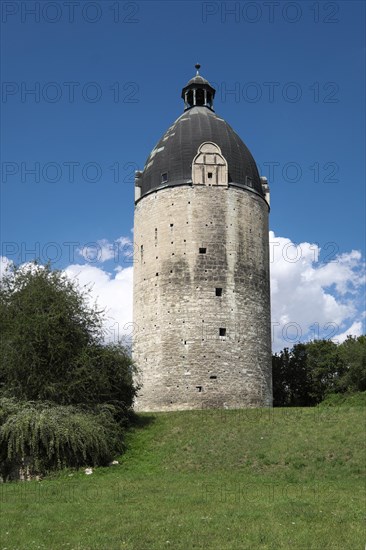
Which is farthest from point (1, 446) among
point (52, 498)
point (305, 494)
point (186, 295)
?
point (186, 295)

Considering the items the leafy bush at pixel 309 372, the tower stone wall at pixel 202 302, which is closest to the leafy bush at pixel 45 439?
the tower stone wall at pixel 202 302

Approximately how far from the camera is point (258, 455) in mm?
19781

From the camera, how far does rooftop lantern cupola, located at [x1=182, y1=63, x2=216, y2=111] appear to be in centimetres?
3659

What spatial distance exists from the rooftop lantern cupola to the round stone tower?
9.73ft

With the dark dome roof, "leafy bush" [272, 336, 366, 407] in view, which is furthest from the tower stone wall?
"leafy bush" [272, 336, 366, 407]

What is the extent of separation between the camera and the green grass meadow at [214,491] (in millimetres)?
10633

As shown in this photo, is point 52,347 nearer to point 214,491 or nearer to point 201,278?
point 214,491

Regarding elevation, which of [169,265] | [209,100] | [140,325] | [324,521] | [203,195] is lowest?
[324,521]

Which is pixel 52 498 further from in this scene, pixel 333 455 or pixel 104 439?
pixel 333 455

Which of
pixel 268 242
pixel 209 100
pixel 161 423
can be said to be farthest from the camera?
pixel 209 100

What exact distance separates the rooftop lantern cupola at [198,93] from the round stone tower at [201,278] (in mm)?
2966

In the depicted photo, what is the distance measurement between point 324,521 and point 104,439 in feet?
29.7

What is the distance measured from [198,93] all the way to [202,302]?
13.1 m

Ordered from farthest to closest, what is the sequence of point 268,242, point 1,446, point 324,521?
point 268,242 < point 1,446 < point 324,521
